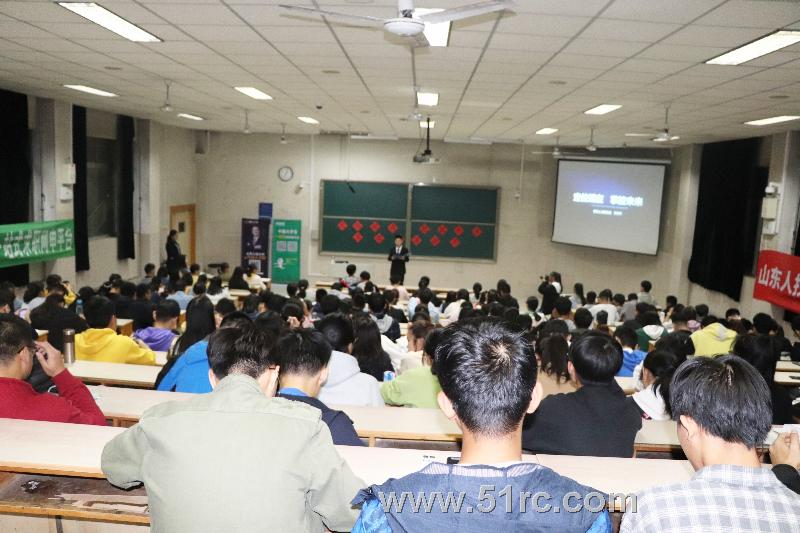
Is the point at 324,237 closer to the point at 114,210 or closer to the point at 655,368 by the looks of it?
the point at 114,210

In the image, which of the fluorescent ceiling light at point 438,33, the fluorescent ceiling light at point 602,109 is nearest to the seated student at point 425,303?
the fluorescent ceiling light at point 602,109

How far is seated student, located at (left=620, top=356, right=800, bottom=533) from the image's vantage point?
137 centimetres

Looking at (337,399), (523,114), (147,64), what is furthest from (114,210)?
(337,399)

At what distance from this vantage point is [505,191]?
14.0 meters

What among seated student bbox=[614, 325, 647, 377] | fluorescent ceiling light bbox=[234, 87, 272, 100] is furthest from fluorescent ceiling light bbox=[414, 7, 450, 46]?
fluorescent ceiling light bbox=[234, 87, 272, 100]

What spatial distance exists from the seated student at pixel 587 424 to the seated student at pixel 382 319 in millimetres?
3776

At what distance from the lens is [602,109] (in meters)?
7.67

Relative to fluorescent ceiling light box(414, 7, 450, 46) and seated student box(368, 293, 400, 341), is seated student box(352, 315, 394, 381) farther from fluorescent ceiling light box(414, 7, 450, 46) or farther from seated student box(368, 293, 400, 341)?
fluorescent ceiling light box(414, 7, 450, 46)

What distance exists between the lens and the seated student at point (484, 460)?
1.21m

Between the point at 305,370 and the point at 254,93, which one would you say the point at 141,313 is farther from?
the point at 305,370

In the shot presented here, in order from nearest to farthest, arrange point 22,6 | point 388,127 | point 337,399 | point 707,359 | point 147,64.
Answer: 1. point 707,359
2. point 337,399
3. point 22,6
4. point 147,64
5. point 388,127

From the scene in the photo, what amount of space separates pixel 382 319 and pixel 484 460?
5.36 m

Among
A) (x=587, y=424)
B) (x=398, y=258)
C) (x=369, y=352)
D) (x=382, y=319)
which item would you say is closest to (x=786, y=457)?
(x=587, y=424)

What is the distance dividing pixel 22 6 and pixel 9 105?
16.1 feet
